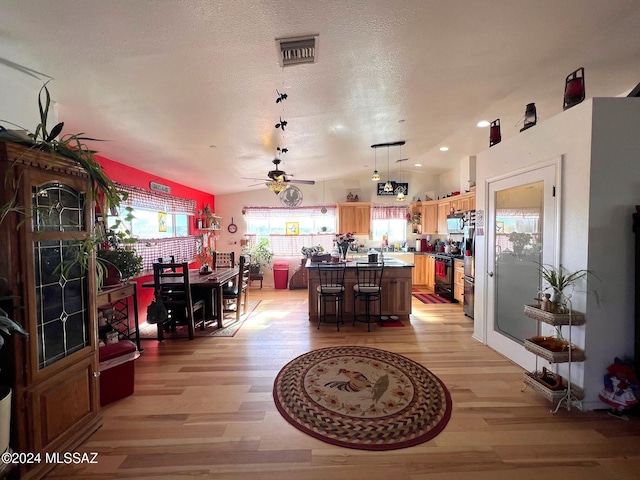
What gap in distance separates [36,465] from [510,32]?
13.4ft

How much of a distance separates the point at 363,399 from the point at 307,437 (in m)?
0.59

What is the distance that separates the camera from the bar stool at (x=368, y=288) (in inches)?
143

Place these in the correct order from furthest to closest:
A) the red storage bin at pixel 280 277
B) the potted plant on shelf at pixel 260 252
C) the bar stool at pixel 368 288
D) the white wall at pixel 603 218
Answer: the potted plant on shelf at pixel 260 252
the red storage bin at pixel 280 277
the bar stool at pixel 368 288
the white wall at pixel 603 218

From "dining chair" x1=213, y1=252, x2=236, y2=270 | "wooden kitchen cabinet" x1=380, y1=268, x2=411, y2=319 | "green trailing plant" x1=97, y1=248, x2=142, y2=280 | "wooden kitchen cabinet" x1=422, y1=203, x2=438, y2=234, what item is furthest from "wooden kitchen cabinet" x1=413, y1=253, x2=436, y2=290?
"green trailing plant" x1=97, y1=248, x2=142, y2=280

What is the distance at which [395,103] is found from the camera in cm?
284

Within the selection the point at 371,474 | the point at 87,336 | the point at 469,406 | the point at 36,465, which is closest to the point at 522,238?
the point at 469,406

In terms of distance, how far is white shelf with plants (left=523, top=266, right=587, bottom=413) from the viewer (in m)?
1.94

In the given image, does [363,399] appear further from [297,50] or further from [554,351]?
[297,50]

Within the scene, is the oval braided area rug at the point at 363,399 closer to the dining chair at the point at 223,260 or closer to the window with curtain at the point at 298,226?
the dining chair at the point at 223,260

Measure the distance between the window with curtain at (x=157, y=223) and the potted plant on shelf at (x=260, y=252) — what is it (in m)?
1.60

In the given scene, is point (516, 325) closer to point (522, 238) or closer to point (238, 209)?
point (522, 238)

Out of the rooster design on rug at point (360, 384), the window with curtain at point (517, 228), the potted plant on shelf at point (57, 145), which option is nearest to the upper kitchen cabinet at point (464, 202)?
the window with curtain at point (517, 228)

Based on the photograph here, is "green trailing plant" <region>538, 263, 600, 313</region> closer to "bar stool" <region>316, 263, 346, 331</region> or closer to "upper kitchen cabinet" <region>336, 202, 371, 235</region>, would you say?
"bar stool" <region>316, 263, 346, 331</region>

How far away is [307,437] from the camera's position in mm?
1767
